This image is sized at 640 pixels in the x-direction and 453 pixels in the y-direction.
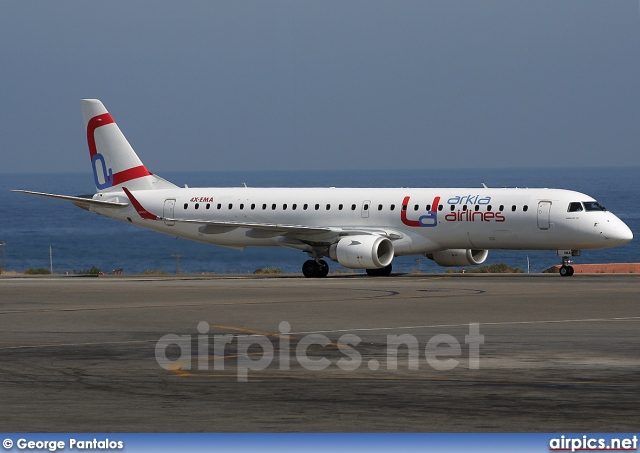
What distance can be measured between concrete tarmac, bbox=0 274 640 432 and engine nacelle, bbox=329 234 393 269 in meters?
8.61

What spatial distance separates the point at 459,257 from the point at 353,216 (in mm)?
4287

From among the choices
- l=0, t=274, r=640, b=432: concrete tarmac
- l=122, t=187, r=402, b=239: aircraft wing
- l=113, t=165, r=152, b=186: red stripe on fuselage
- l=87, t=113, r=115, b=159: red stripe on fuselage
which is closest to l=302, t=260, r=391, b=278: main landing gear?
l=122, t=187, r=402, b=239: aircraft wing

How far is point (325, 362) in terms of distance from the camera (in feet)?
63.5

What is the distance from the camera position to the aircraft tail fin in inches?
2080

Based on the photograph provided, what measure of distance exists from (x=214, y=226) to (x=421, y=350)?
28146mm

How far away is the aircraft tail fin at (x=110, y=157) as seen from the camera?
52.8 metres

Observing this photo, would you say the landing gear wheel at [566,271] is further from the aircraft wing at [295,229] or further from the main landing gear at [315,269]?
the main landing gear at [315,269]

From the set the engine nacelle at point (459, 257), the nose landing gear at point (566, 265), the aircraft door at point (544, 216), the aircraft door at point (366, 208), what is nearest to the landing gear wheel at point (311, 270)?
the aircraft door at point (366, 208)

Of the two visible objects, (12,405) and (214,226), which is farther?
(214,226)

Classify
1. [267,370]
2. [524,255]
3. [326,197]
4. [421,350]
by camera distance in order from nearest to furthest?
1. [267,370]
2. [421,350]
3. [326,197]
4. [524,255]

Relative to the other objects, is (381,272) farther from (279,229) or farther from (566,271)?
(566,271)

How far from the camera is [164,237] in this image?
56.1m

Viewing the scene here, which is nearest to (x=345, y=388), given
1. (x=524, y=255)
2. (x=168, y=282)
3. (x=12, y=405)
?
(x=12, y=405)

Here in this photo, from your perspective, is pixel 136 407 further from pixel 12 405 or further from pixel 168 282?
pixel 168 282
